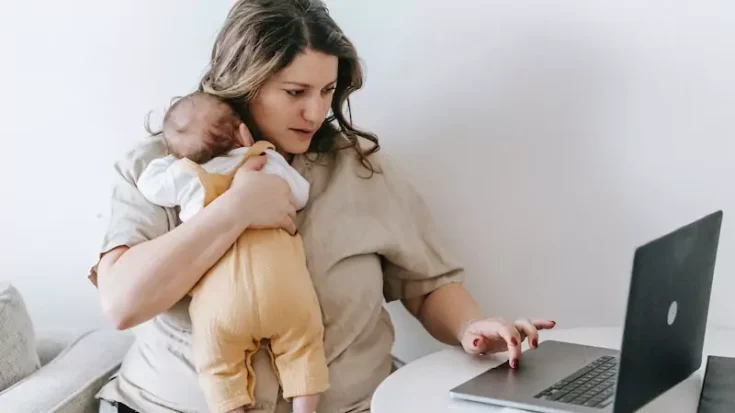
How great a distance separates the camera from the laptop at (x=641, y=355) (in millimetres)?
Result: 1132

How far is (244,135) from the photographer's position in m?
1.56

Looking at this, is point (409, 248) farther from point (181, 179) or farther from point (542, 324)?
point (181, 179)

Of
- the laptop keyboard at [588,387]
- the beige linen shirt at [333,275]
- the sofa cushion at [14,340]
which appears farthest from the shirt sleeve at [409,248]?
the sofa cushion at [14,340]

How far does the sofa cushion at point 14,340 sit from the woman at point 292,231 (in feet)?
0.57

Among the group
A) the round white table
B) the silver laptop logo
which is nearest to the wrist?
the round white table

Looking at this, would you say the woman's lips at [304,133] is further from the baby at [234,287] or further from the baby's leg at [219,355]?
the baby's leg at [219,355]

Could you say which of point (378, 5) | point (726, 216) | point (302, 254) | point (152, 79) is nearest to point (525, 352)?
point (302, 254)

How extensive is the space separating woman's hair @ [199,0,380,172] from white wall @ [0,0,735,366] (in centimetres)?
26

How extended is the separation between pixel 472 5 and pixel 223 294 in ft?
2.53

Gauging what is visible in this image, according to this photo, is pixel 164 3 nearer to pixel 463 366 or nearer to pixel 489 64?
pixel 489 64

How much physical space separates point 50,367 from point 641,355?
1.10 m

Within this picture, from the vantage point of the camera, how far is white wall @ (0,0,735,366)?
5.69 feet

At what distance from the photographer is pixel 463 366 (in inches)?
58.2

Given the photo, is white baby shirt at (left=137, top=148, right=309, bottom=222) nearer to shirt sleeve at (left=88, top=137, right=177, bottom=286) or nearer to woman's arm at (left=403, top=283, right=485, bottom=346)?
shirt sleeve at (left=88, top=137, right=177, bottom=286)
